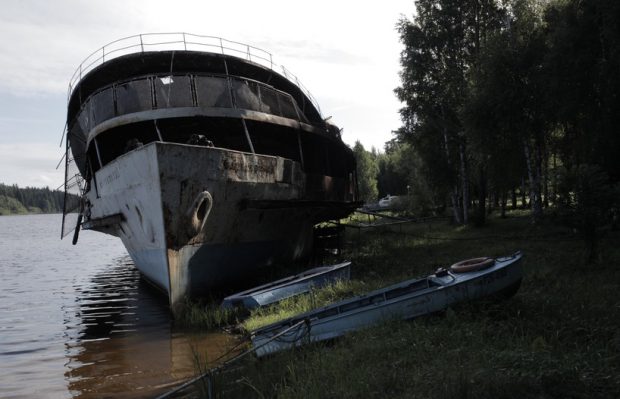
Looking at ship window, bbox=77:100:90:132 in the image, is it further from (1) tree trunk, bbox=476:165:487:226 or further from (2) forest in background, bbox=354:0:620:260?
(1) tree trunk, bbox=476:165:487:226

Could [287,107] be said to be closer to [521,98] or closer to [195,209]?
[195,209]

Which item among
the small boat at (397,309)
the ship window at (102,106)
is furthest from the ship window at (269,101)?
the small boat at (397,309)

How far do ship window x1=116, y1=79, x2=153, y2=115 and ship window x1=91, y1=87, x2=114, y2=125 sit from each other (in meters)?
0.29

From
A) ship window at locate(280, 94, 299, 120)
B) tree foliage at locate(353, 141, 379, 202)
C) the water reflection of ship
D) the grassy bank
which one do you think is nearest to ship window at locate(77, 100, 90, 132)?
the water reflection of ship

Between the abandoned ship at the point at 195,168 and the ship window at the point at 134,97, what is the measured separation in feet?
0.09

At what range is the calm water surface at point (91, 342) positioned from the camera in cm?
667

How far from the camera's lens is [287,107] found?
46.2ft

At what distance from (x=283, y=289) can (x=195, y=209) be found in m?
2.55

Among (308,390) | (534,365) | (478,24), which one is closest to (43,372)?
(308,390)

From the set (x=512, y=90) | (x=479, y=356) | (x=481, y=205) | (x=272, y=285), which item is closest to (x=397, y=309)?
(x=479, y=356)

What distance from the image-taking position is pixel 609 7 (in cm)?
1281

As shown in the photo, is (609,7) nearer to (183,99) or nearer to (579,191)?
(579,191)

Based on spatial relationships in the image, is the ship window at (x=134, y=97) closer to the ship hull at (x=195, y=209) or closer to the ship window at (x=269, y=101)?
the ship hull at (x=195, y=209)

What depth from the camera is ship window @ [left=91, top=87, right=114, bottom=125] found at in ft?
39.0
